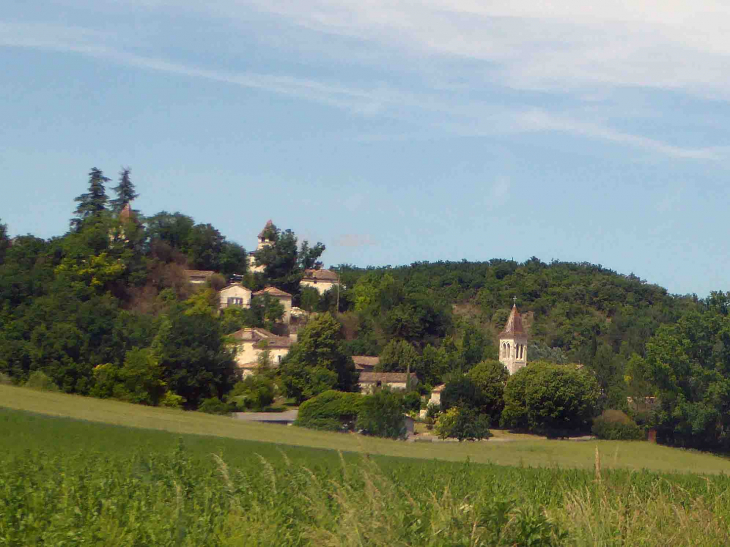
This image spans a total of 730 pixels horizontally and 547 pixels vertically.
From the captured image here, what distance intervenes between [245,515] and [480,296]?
398 feet

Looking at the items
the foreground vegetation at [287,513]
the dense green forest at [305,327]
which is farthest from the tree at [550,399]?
the foreground vegetation at [287,513]

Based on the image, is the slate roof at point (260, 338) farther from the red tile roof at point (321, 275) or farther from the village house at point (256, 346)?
the red tile roof at point (321, 275)

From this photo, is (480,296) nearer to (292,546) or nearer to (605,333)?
(605,333)

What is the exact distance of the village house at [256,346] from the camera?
79000mm

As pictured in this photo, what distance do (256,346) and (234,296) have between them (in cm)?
1381

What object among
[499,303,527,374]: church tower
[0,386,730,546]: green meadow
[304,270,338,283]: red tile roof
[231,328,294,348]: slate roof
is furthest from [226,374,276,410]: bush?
[0,386,730,546]: green meadow

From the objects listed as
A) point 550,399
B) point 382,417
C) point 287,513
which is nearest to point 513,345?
point 550,399

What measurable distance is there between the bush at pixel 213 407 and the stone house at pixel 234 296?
99.8ft

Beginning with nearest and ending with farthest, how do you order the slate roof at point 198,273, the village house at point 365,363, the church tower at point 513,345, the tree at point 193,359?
1. the tree at point 193,359
2. the church tower at point 513,345
3. the village house at point 365,363
4. the slate roof at point 198,273

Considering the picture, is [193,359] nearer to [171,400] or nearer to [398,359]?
[171,400]

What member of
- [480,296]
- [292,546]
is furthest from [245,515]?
[480,296]

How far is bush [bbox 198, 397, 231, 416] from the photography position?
6259 centimetres

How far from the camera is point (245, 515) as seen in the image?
7156 millimetres

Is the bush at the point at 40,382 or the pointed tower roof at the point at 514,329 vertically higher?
the pointed tower roof at the point at 514,329
